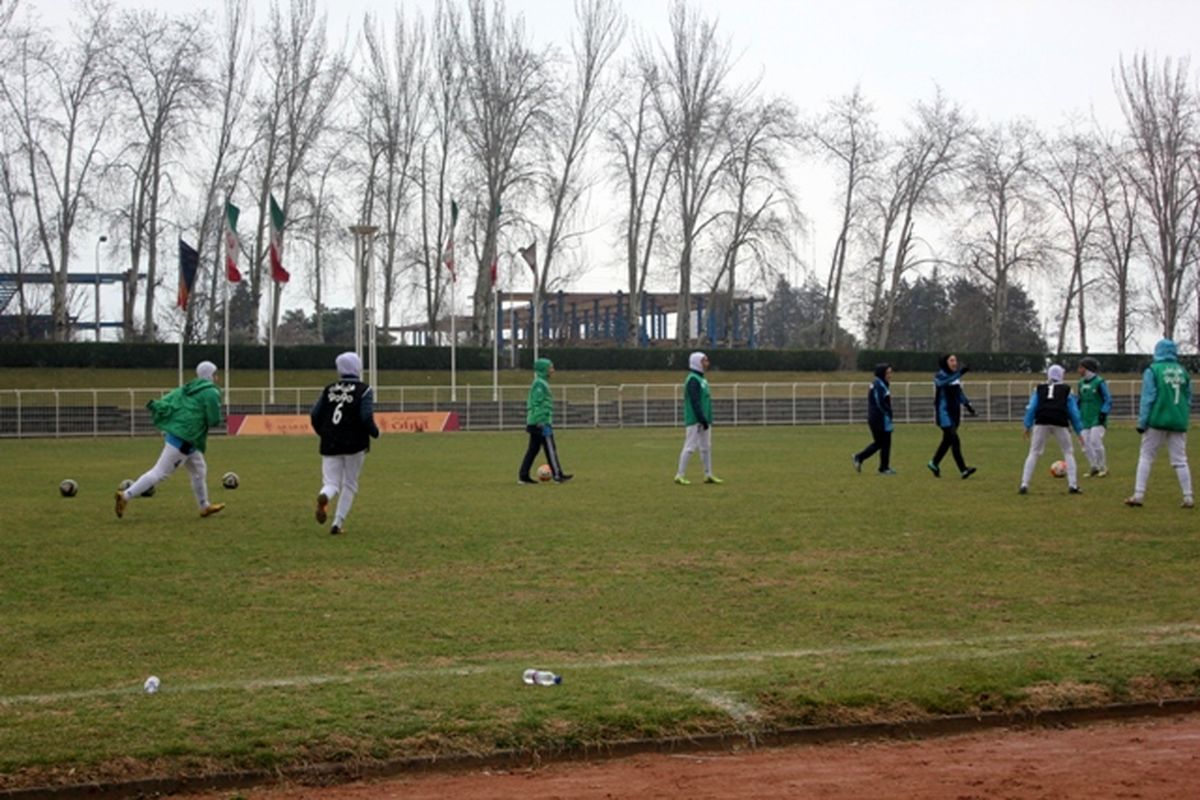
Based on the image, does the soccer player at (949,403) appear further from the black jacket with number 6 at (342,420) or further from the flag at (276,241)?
the flag at (276,241)

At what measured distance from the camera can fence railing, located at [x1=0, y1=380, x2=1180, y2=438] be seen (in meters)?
43.8

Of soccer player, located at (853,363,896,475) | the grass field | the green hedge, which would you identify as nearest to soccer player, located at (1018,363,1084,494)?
the grass field

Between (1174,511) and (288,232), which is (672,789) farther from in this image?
(288,232)

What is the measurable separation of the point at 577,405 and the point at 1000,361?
102ft

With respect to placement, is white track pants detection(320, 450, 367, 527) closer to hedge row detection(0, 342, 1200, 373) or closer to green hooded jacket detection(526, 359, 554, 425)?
green hooded jacket detection(526, 359, 554, 425)

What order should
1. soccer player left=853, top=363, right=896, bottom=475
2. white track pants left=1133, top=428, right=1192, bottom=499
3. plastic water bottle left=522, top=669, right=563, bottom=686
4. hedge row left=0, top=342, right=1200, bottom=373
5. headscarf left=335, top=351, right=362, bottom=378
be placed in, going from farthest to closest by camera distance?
hedge row left=0, top=342, right=1200, bottom=373 → soccer player left=853, top=363, right=896, bottom=475 → white track pants left=1133, top=428, right=1192, bottom=499 → headscarf left=335, top=351, right=362, bottom=378 → plastic water bottle left=522, top=669, right=563, bottom=686

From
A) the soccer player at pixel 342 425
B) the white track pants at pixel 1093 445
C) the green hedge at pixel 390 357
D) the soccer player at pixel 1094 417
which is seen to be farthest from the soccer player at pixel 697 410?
the green hedge at pixel 390 357

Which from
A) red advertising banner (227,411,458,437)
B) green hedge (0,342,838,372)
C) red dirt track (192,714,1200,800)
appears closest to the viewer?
red dirt track (192,714,1200,800)

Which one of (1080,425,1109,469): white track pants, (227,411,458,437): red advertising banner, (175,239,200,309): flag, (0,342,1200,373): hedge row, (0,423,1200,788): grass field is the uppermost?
(175,239,200,309): flag

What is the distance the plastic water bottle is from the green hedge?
2194 inches

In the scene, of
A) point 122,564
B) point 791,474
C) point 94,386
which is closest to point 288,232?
point 94,386

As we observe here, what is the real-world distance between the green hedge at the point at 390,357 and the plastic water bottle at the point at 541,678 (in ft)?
183

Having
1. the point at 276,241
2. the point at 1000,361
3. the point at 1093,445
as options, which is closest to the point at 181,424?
the point at 1093,445

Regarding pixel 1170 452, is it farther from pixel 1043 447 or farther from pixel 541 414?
pixel 541 414
